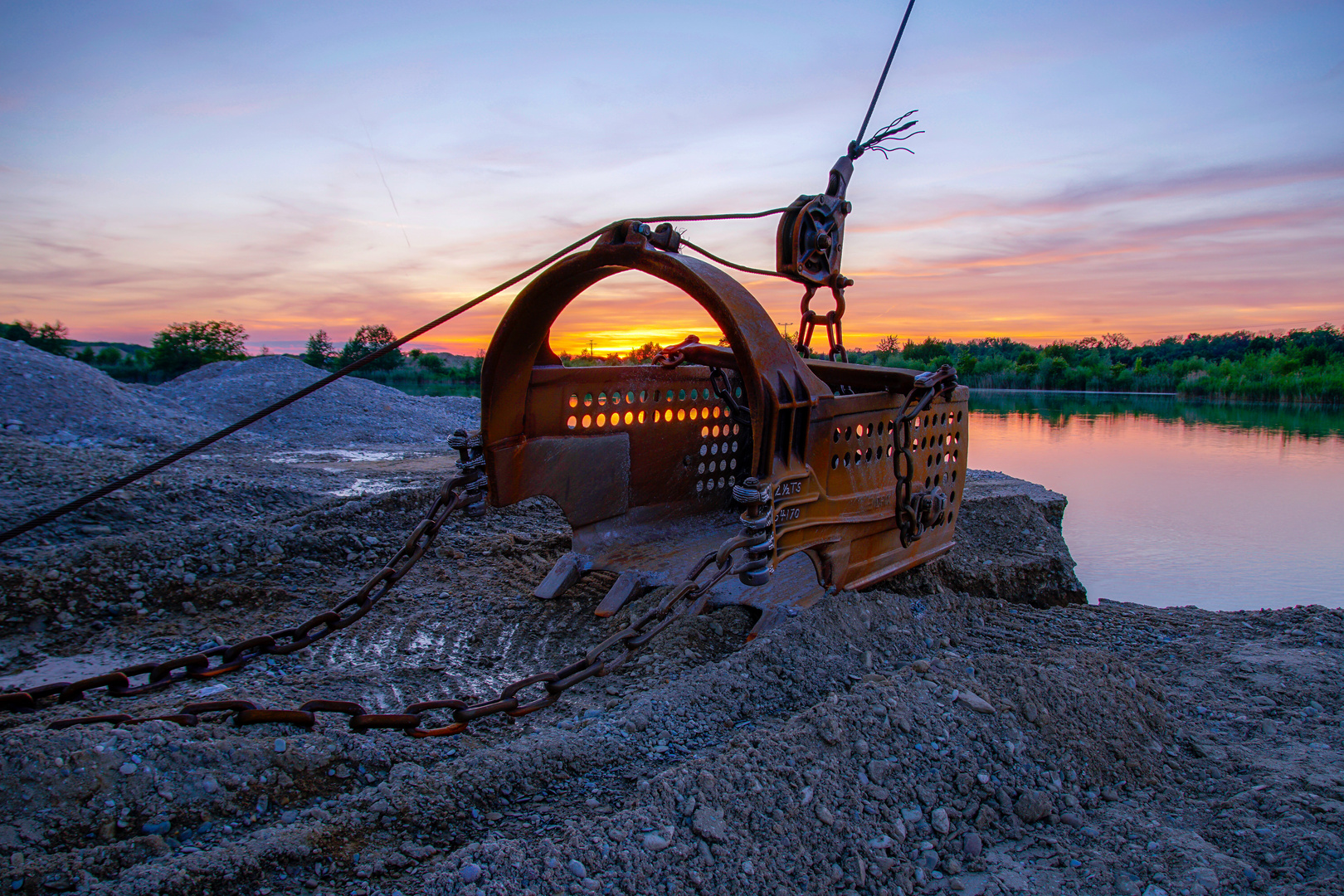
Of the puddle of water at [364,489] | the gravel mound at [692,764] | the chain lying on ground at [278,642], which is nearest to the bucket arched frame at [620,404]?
the chain lying on ground at [278,642]

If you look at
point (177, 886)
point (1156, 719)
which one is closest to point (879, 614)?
point (1156, 719)

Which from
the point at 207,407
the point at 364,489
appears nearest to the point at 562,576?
the point at 364,489

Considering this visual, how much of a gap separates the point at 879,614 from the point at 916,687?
80 centimetres

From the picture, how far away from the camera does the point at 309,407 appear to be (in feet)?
36.6

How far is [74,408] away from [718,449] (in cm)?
772

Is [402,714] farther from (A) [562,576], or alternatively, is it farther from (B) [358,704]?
(A) [562,576]

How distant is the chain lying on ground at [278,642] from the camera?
2.11m

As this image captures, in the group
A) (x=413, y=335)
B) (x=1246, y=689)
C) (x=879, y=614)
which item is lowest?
(x=1246, y=689)

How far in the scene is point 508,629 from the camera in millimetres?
3355

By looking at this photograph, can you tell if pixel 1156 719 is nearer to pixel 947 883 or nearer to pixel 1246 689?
pixel 1246 689

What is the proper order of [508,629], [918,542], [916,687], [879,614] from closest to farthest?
[916,687], [879,614], [508,629], [918,542]

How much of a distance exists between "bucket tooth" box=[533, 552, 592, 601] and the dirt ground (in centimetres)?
5

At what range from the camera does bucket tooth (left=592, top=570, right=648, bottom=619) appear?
3.42 m

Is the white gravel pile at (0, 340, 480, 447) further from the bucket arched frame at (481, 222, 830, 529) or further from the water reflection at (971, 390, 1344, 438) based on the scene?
the water reflection at (971, 390, 1344, 438)
